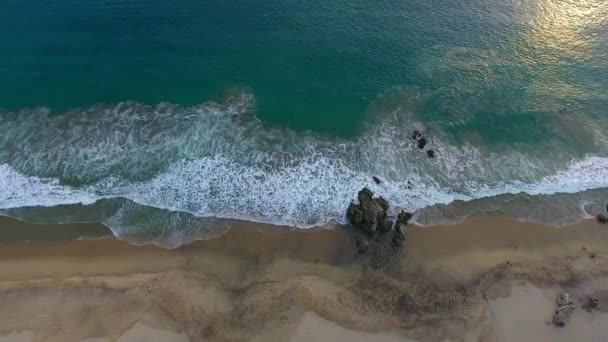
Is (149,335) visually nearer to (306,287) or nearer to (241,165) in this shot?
(306,287)

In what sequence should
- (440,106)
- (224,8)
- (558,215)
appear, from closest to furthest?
(558,215)
(440,106)
(224,8)

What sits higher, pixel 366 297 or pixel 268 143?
pixel 268 143

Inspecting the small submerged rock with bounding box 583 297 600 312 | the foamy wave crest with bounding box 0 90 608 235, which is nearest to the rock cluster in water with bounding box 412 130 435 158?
the foamy wave crest with bounding box 0 90 608 235

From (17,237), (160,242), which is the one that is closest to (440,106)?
(160,242)

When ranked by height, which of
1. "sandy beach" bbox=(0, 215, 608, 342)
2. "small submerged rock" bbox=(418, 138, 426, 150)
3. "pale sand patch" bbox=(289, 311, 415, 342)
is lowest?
"pale sand patch" bbox=(289, 311, 415, 342)

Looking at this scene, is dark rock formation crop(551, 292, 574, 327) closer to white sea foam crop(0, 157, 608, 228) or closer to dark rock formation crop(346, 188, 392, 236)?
white sea foam crop(0, 157, 608, 228)

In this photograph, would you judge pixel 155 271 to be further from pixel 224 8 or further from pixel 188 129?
pixel 224 8

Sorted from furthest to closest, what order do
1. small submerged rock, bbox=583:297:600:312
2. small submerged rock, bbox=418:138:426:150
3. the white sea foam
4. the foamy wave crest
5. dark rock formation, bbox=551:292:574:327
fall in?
small submerged rock, bbox=418:138:426:150 → the foamy wave crest → the white sea foam → small submerged rock, bbox=583:297:600:312 → dark rock formation, bbox=551:292:574:327

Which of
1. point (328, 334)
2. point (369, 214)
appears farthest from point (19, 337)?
point (369, 214)
